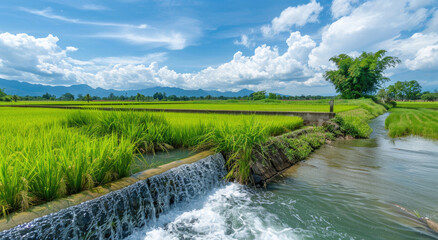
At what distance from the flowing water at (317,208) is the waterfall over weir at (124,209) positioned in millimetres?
170

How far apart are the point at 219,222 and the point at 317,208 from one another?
69.1 inches

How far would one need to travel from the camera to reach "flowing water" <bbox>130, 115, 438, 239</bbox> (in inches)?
117

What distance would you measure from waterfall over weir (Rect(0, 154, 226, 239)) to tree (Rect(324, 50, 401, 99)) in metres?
48.3

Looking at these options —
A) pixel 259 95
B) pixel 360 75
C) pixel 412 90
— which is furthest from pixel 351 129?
pixel 412 90

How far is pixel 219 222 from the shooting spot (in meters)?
3.23

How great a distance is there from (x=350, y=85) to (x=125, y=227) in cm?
5266

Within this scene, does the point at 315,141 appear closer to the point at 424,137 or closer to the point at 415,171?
the point at 415,171

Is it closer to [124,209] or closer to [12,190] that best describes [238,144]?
[124,209]

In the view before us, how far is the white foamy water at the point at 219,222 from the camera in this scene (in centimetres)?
292

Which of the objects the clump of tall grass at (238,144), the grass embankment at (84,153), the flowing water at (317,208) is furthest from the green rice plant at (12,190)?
the clump of tall grass at (238,144)

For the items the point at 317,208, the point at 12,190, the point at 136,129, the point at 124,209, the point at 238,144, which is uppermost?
the point at 136,129

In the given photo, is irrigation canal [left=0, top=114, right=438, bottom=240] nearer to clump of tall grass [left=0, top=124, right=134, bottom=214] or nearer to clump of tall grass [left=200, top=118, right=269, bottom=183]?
clump of tall grass [left=200, top=118, right=269, bottom=183]

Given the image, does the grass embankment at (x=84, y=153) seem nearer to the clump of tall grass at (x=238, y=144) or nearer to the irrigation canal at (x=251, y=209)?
the clump of tall grass at (x=238, y=144)

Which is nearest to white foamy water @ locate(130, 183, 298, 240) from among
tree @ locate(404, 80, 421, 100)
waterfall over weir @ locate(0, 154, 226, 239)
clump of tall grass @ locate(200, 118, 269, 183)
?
waterfall over weir @ locate(0, 154, 226, 239)
